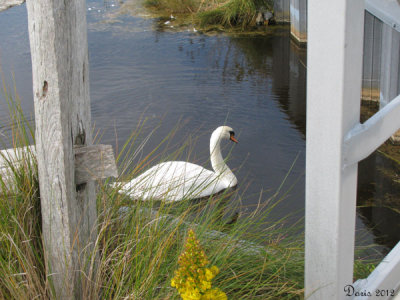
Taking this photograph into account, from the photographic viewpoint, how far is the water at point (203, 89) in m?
6.65

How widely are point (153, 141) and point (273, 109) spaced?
6.82 ft

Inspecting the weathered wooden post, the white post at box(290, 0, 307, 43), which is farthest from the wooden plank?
the white post at box(290, 0, 307, 43)

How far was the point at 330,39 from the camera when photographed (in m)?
1.89

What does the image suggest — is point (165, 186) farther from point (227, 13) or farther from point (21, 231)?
point (227, 13)

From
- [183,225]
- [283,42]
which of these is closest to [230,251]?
[183,225]

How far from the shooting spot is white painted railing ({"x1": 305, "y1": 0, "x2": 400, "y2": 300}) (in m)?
1.89

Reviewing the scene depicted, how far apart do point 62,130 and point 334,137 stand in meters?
1.15

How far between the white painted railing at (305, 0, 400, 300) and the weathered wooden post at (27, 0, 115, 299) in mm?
1028

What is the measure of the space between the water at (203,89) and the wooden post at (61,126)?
2854 millimetres

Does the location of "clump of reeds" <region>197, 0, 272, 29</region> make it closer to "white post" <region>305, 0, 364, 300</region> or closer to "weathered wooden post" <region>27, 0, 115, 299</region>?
"weathered wooden post" <region>27, 0, 115, 299</region>

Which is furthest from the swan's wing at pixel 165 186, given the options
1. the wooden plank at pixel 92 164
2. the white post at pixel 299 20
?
the white post at pixel 299 20

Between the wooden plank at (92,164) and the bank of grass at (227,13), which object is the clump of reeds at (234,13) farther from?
the wooden plank at (92,164)

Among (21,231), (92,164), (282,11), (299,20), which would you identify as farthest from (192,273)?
(282,11)

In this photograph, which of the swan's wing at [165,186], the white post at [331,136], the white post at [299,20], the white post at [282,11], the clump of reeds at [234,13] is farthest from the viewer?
the white post at [282,11]
